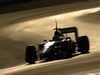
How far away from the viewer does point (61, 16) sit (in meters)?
38.5

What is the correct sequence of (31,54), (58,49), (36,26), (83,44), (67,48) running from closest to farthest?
1. (67,48)
2. (58,49)
3. (31,54)
4. (83,44)
5. (36,26)

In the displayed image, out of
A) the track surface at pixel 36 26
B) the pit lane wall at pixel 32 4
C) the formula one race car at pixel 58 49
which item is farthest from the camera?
the pit lane wall at pixel 32 4

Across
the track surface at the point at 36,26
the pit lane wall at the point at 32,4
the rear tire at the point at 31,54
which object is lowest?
the rear tire at the point at 31,54

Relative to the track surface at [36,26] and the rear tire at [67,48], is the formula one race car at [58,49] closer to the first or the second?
the rear tire at [67,48]

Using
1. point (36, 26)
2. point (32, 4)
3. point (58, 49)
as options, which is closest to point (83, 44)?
point (58, 49)

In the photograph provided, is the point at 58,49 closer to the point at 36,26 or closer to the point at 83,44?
the point at 83,44

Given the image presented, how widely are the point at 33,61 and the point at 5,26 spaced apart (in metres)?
21.6

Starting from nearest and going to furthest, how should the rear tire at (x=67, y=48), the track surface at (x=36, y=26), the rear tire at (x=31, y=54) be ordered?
the rear tire at (x=67, y=48)
the rear tire at (x=31, y=54)
the track surface at (x=36, y=26)

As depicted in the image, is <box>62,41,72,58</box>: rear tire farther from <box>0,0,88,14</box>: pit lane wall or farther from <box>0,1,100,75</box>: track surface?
<box>0,0,88,14</box>: pit lane wall

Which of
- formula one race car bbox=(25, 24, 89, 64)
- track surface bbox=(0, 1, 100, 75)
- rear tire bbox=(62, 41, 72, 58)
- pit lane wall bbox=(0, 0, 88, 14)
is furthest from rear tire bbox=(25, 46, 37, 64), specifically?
pit lane wall bbox=(0, 0, 88, 14)

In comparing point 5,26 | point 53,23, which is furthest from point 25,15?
point 53,23

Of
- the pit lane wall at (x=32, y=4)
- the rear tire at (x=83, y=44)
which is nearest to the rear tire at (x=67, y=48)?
the rear tire at (x=83, y=44)

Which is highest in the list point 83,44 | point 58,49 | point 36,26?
point 36,26

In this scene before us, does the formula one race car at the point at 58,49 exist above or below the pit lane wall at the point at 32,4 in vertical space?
below
